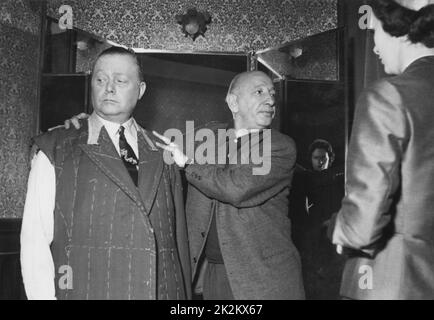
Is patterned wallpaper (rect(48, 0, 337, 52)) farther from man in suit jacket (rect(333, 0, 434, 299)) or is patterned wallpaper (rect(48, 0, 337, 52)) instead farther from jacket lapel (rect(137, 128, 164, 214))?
man in suit jacket (rect(333, 0, 434, 299))

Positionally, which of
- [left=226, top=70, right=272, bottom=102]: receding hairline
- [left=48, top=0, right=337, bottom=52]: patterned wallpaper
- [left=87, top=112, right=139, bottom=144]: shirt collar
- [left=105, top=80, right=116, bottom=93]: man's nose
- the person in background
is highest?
[left=48, top=0, right=337, bottom=52]: patterned wallpaper

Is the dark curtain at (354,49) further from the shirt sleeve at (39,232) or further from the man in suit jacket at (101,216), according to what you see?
the shirt sleeve at (39,232)

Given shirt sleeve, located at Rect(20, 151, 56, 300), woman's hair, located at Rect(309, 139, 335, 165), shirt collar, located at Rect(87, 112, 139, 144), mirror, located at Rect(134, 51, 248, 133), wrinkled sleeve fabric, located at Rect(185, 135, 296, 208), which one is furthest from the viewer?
mirror, located at Rect(134, 51, 248, 133)

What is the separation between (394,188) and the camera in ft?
4.69

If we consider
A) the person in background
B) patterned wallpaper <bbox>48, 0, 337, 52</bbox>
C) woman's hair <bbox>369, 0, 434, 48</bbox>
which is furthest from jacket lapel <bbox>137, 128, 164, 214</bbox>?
patterned wallpaper <bbox>48, 0, 337, 52</bbox>

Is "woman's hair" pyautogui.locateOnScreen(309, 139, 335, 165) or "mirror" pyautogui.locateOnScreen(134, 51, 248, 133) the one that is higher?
"mirror" pyautogui.locateOnScreen(134, 51, 248, 133)

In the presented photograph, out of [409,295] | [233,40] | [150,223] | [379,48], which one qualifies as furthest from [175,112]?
[409,295]

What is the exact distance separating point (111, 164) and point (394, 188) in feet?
3.21

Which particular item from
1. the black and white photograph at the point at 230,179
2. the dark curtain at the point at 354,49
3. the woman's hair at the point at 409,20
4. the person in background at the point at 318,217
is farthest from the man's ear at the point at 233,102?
the person in background at the point at 318,217

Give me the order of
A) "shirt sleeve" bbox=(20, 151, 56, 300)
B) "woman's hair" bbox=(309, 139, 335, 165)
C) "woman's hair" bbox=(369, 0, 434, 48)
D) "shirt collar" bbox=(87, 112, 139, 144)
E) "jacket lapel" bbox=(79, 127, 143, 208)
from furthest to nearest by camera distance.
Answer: "woman's hair" bbox=(309, 139, 335, 165) < "shirt collar" bbox=(87, 112, 139, 144) < "jacket lapel" bbox=(79, 127, 143, 208) < "shirt sleeve" bbox=(20, 151, 56, 300) < "woman's hair" bbox=(369, 0, 434, 48)

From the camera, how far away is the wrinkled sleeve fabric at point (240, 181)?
200 cm

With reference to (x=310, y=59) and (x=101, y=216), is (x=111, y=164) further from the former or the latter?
(x=310, y=59)

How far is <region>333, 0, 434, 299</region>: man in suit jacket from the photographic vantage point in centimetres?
142
